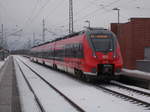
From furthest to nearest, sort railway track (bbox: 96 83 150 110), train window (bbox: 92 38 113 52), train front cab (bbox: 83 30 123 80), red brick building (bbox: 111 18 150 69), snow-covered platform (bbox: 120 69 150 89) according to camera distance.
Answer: red brick building (bbox: 111 18 150 69), train window (bbox: 92 38 113 52), train front cab (bbox: 83 30 123 80), snow-covered platform (bbox: 120 69 150 89), railway track (bbox: 96 83 150 110)

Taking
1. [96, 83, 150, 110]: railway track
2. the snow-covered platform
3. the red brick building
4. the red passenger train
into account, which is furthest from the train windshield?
the red brick building

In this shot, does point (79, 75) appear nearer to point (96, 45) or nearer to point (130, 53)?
point (96, 45)

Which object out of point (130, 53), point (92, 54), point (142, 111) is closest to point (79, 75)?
point (92, 54)

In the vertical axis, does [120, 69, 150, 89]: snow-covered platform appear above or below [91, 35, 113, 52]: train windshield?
below

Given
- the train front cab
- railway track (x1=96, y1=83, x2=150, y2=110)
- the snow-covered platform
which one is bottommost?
railway track (x1=96, y1=83, x2=150, y2=110)

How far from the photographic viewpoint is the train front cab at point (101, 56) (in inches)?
634

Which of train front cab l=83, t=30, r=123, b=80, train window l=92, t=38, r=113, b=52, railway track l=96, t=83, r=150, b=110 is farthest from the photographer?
train window l=92, t=38, r=113, b=52

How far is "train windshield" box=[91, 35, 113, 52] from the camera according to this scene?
1652 cm

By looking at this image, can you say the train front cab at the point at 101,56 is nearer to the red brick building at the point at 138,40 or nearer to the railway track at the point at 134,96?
the railway track at the point at 134,96

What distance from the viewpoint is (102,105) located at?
10617 millimetres

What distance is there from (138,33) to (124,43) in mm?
2228

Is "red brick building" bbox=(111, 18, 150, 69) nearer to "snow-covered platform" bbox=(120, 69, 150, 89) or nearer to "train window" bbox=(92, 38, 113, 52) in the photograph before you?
"snow-covered platform" bbox=(120, 69, 150, 89)

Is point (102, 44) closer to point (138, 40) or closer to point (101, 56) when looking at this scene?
point (101, 56)

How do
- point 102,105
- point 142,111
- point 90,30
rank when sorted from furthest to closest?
1. point 90,30
2. point 102,105
3. point 142,111
